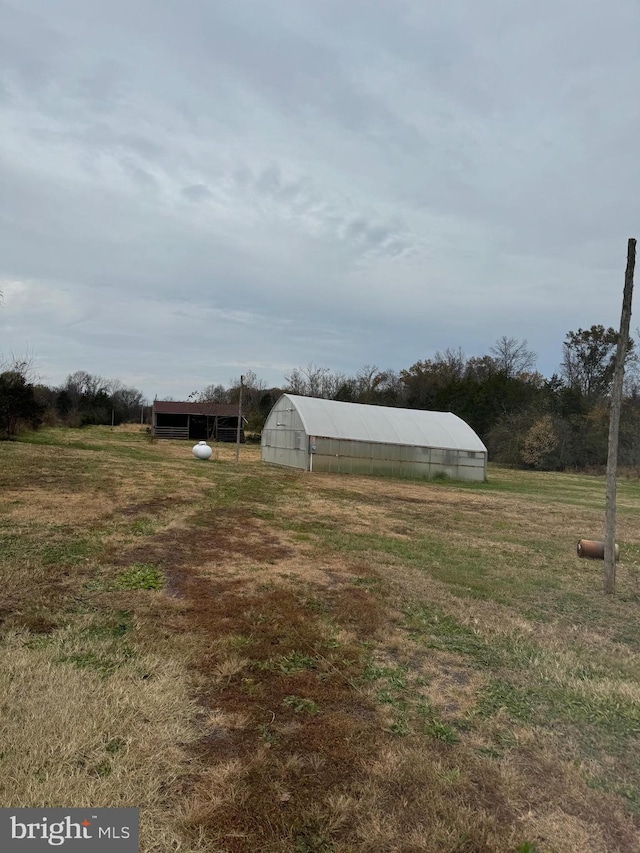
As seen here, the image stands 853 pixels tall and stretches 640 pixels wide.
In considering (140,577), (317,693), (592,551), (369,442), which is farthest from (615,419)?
(369,442)

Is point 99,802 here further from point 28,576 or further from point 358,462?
point 358,462

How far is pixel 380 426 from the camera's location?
25594 mm

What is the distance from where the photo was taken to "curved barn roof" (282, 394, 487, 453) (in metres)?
24.2

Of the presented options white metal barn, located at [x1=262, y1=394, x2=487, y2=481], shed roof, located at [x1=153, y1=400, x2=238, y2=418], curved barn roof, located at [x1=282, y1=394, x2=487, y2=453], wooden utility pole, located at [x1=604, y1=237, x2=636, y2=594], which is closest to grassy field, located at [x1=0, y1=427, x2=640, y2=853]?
wooden utility pole, located at [x1=604, y1=237, x2=636, y2=594]

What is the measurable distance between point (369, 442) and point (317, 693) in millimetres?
20765

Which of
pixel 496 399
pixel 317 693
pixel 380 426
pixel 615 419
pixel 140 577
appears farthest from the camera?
pixel 496 399

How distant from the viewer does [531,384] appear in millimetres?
51312

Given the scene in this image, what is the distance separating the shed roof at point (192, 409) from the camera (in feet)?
157

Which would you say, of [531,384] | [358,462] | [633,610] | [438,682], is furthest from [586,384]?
[438,682]

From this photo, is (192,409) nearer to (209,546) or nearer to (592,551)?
(209,546)

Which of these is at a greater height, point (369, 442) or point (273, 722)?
point (369, 442)

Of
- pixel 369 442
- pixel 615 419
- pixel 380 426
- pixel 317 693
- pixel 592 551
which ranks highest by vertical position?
pixel 615 419

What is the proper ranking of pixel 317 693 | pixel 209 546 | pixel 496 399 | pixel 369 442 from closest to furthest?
pixel 317 693 → pixel 209 546 → pixel 369 442 → pixel 496 399

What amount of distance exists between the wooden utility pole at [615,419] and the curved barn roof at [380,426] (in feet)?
55.6
